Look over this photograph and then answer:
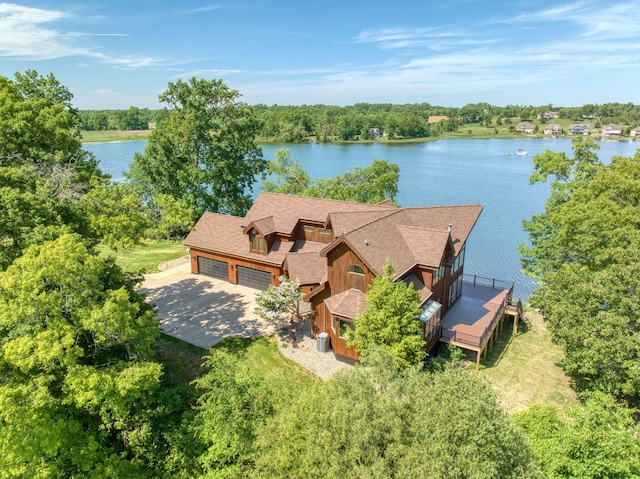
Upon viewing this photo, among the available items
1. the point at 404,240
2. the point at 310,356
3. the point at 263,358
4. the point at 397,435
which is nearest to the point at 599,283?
the point at 404,240

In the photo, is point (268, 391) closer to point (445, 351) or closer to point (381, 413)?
point (381, 413)

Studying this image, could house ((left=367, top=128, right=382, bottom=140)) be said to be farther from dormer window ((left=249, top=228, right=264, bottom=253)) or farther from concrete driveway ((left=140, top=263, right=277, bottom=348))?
dormer window ((left=249, top=228, right=264, bottom=253))

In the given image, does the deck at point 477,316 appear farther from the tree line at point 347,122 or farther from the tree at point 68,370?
the tree line at point 347,122

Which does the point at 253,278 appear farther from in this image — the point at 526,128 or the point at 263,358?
the point at 526,128

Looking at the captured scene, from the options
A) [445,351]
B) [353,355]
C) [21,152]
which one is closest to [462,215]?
[445,351]

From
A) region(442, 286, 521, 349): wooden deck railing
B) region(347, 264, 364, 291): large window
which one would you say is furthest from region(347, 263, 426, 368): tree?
region(442, 286, 521, 349): wooden deck railing
